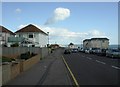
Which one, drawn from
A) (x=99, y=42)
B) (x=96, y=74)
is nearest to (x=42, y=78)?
(x=96, y=74)

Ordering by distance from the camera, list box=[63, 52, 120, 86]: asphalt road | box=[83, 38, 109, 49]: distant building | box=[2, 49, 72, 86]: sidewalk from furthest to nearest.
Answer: box=[83, 38, 109, 49]: distant building < box=[63, 52, 120, 86]: asphalt road < box=[2, 49, 72, 86]: sidewalk

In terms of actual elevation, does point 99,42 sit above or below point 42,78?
above

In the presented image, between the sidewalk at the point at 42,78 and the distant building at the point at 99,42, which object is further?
the distant building at the point at 99,42

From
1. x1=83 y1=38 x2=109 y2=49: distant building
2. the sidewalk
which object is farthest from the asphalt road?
x1=83 y1=38 x2=109 y2=49: distant building

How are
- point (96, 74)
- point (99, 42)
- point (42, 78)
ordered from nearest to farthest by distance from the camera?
1. point (42, 78)
2. point (96, 74)
3. point (99, 42)

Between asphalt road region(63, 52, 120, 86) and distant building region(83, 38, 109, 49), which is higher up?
distant building region(83, 38, 109, 49)

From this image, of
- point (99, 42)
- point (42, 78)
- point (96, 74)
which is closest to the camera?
point (42, 78)

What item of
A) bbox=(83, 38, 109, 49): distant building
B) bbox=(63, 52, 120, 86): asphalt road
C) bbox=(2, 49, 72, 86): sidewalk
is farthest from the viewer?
bbox=(83, 38, 109, 49): distant building

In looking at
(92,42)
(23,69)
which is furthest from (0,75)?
(92,42)

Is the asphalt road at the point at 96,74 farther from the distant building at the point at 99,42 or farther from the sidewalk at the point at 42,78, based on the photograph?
the distant building at the point at 99,42

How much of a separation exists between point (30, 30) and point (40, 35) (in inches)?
172

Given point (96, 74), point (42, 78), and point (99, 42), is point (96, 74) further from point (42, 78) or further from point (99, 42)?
point (99, 42)

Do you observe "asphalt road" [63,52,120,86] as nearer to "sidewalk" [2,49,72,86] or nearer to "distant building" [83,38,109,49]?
"sidewalk" [2,49,72,86]

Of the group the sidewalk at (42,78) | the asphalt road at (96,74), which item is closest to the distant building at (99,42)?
the asphalt road at (96,74)
